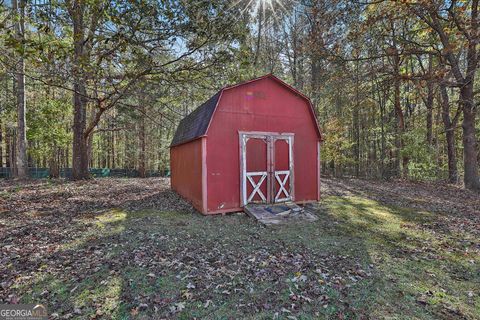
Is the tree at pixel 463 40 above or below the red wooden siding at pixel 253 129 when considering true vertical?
above

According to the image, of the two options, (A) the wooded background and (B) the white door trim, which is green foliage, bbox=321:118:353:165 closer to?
(A) the wooded background

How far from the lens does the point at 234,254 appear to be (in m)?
4.80

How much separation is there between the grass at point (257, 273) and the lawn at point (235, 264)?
2cm

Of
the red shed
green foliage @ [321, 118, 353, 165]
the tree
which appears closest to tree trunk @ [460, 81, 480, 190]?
the tree

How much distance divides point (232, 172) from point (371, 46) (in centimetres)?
954

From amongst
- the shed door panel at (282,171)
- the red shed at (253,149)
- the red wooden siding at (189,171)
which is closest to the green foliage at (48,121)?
the red wooden siding at (189,171)

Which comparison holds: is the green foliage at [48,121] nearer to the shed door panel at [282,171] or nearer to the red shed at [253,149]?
the red shed at [253,149]

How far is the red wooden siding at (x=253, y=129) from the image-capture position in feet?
25.0

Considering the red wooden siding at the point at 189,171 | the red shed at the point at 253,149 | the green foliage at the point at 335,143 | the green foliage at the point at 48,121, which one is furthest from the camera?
the green foliage at the point at 335,143

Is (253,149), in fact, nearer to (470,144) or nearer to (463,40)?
(463,40)

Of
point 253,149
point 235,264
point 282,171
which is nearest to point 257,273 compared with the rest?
point 235,264

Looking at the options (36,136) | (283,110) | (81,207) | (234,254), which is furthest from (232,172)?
(36,136)

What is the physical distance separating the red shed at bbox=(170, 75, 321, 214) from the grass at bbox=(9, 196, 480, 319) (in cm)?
176

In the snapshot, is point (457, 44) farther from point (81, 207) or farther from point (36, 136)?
point (36, 136)
